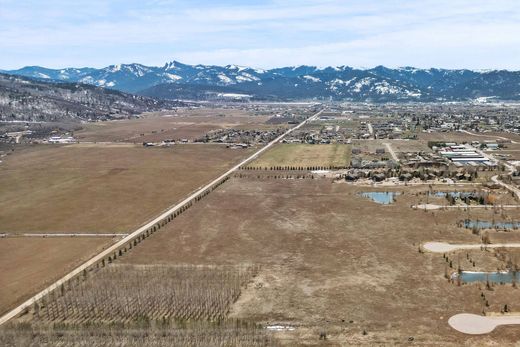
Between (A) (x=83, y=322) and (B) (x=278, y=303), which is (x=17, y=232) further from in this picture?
(B) (x=278, y=303)

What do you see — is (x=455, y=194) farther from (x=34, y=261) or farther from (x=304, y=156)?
(x=34, y=261)

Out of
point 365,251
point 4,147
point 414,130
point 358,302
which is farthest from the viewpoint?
point 414,130

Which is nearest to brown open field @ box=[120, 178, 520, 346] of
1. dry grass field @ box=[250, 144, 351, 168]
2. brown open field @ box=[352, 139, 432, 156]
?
dry grass field @ box=[250, 144, 351, 168]

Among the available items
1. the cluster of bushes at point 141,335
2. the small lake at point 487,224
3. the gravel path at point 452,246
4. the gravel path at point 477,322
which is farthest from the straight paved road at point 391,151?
the cluster of bushes at point 141,335

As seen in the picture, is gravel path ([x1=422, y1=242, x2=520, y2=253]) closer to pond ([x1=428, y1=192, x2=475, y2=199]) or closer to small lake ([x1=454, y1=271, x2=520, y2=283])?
small lake ([x1=454, y1=271, x2=520, y2=283])

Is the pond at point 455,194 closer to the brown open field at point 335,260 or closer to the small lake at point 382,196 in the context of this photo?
the brown open field at point 335,260

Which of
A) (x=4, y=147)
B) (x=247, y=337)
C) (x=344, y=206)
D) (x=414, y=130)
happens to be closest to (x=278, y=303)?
(x=247, y=337)
